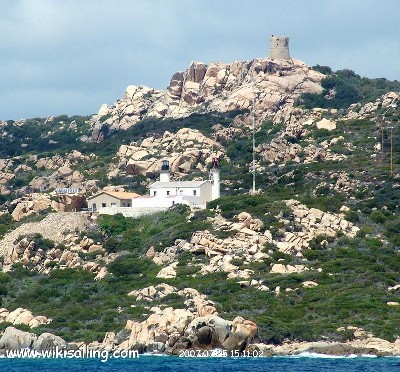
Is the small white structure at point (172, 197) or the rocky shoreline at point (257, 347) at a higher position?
the small white structure at point (172, 197)

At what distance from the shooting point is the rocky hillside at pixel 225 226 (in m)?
77.1

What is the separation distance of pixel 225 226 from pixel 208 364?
2639 cm

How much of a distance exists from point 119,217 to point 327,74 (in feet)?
183

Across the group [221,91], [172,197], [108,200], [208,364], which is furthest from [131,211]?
[221,91]

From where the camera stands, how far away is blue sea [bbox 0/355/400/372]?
65331 millimetres

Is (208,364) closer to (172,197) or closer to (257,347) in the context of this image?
(257,347)

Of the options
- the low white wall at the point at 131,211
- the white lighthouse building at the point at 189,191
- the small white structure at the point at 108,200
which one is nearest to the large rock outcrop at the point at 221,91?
the white lighthouse building at the point at 189,191

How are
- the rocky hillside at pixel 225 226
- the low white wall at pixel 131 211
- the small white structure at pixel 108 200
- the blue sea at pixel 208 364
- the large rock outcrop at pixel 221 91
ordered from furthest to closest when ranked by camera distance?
1. the large rock outcrop at pixel 221 91
2. the small white structure at pixel 108 200
3. the low white wall at pixel 131 211
4. the rocky hillside at pixel 225 226
5. the blue sea at pixel 208 364

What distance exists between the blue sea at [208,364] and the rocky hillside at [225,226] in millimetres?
2013

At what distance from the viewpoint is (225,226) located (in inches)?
3671

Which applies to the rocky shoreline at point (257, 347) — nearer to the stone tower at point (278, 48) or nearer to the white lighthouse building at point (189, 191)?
the white lighthouse building at point (189, 191)

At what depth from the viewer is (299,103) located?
134500 mm

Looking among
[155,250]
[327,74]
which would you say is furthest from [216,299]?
[327,74]

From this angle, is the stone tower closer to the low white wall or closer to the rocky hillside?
the rocky hillside
